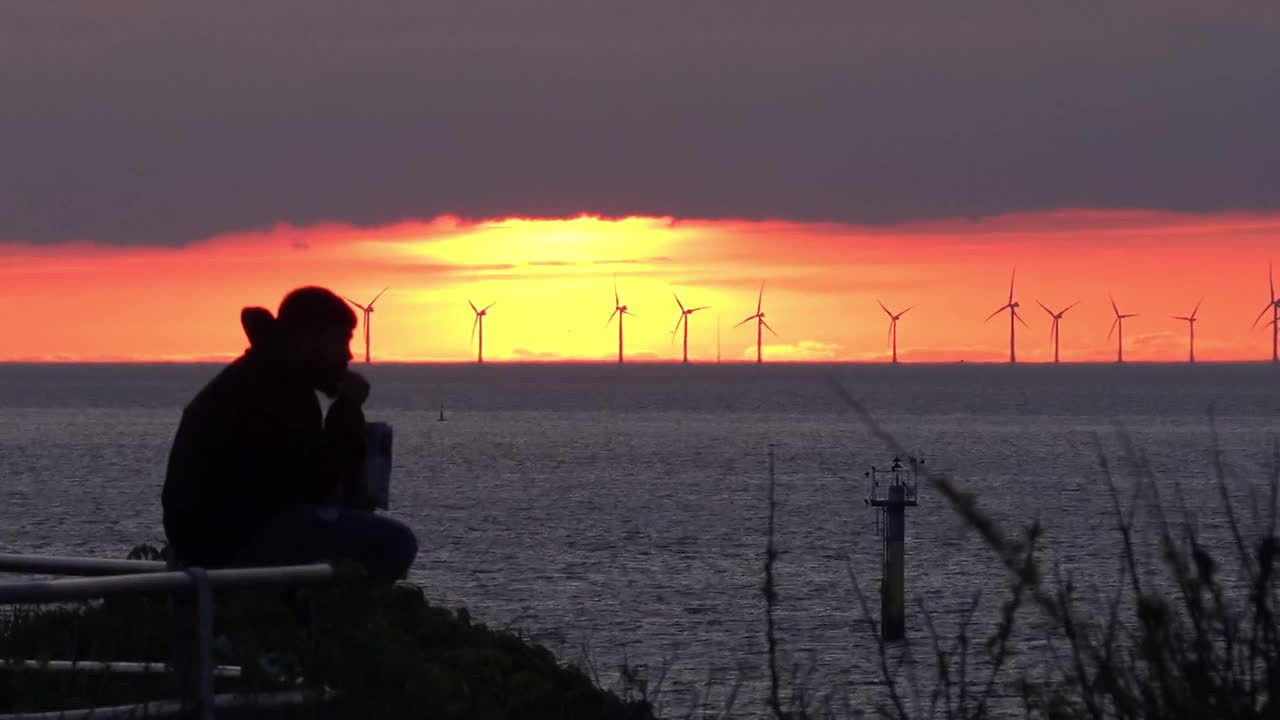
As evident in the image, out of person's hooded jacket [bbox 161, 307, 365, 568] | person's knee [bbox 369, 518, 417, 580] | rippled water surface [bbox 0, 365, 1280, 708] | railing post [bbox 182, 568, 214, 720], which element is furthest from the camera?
rippled water surface [bbox 0, 365, 1280, 708]

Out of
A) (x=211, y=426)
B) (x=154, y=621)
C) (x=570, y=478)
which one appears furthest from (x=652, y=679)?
(x=570, y=478)

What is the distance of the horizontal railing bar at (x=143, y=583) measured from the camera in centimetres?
530

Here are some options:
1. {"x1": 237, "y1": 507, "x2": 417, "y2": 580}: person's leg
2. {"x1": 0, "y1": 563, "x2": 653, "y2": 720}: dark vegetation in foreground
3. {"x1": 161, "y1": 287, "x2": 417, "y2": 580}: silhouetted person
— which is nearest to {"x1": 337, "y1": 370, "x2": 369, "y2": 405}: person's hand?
{"x1": 161, "y1": 287, "x2": 417, "y2": 580}: silhouetted person

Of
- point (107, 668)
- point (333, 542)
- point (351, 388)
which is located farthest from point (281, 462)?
point (107, 668)

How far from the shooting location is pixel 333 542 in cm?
745

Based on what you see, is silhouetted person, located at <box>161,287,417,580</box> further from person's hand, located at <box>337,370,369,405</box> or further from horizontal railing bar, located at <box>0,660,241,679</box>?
horizontal railing bar, located at <box>0,660,241,679</box>

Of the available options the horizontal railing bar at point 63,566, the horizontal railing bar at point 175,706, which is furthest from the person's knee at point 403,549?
the horizontal railing bar at point 175,706

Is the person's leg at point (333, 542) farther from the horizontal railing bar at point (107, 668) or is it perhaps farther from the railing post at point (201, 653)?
the railing post at point (201, 653)

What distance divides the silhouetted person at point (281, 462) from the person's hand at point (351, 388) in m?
0.05

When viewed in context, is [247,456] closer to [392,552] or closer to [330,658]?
[392,552]

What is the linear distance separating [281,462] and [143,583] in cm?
181

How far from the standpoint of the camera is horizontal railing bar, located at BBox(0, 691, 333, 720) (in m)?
5.94

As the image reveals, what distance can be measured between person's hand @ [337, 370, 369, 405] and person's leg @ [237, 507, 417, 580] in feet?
1.70

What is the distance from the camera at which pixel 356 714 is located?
248 inches
